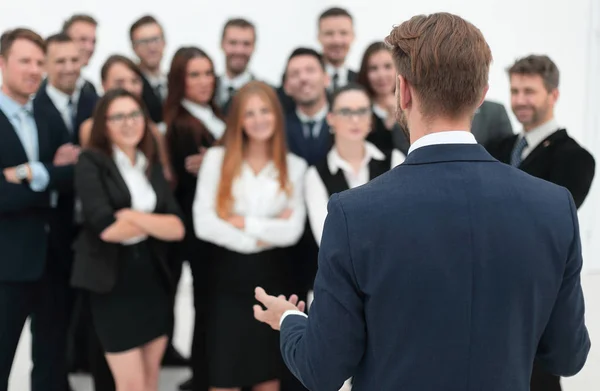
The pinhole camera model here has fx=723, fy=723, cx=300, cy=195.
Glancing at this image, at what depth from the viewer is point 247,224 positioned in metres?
3.29

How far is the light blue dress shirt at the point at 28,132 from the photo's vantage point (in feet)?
10.6

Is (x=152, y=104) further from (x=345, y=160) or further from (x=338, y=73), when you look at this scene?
(x=345, y=160)

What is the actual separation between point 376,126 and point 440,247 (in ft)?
8.73

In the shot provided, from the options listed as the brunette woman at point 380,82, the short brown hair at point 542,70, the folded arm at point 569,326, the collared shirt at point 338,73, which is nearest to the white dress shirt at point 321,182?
the brunette woman at point 380,82

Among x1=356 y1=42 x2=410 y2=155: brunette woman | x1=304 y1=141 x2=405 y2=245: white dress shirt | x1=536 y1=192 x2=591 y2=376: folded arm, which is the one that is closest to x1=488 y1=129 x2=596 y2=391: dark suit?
x1=304 y1=141 x2=405 y2=245: white dress shirt

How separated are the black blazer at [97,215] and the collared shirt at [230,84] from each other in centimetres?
132

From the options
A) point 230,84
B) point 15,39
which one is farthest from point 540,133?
point 15,39

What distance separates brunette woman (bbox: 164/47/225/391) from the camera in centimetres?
378

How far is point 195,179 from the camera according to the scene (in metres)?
3.92

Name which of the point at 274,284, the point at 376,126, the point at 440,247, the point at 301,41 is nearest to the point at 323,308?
the point at 440,247

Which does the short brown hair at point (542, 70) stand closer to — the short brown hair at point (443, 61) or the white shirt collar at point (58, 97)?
the short brown hair at point (443, 61)

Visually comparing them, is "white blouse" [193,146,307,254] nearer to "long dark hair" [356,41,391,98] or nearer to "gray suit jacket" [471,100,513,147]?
"long dark hair" [356,41,391,98]

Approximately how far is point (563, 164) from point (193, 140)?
189 cm

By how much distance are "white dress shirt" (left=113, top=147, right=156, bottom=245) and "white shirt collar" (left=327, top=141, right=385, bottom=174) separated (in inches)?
33.8
